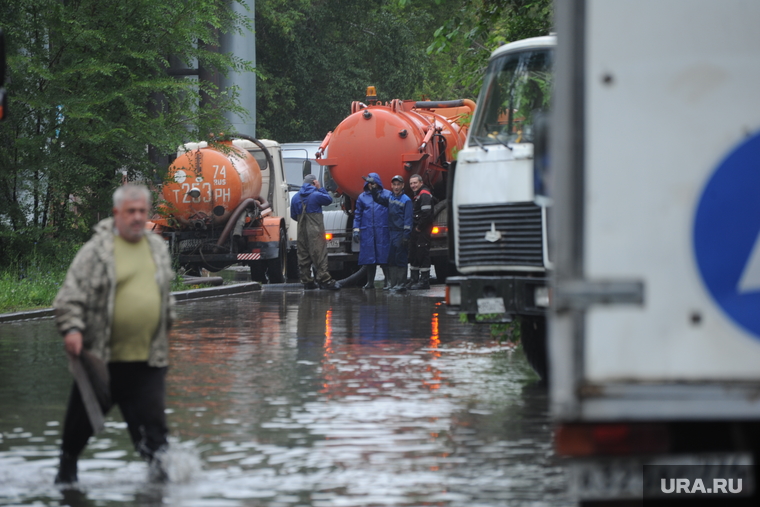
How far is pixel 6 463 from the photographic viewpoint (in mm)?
8016

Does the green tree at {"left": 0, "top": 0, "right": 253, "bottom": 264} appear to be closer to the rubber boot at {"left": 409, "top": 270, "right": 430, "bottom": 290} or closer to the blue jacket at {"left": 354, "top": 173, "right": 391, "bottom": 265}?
the blue jacket at {"left": 354, "top": 173, "right": 391, "bottom": 265}

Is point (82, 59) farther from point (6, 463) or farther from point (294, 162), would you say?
point (6, 463)

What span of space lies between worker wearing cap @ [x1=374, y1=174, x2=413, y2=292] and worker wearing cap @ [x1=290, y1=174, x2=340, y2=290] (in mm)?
1221

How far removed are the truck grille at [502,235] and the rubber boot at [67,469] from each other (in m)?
4.46

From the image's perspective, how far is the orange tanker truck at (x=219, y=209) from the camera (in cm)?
2425

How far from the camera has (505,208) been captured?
10.8 meters

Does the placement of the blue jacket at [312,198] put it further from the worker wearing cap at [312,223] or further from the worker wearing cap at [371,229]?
the worker wearing cap at [371,229]

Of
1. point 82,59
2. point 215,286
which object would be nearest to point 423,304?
point 215,286

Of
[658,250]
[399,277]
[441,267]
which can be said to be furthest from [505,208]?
[441,267]

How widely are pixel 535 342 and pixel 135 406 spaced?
4.73 meters

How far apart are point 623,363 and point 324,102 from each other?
43.4 metres

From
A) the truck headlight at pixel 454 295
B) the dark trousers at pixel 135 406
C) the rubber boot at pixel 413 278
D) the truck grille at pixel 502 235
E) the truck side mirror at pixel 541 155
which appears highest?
the truck side mirror at pixel 541 155

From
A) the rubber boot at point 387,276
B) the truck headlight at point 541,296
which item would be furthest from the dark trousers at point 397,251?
the truck headlight at point 541,296

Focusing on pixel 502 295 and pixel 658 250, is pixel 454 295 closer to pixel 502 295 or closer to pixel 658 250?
pixel 502 295
